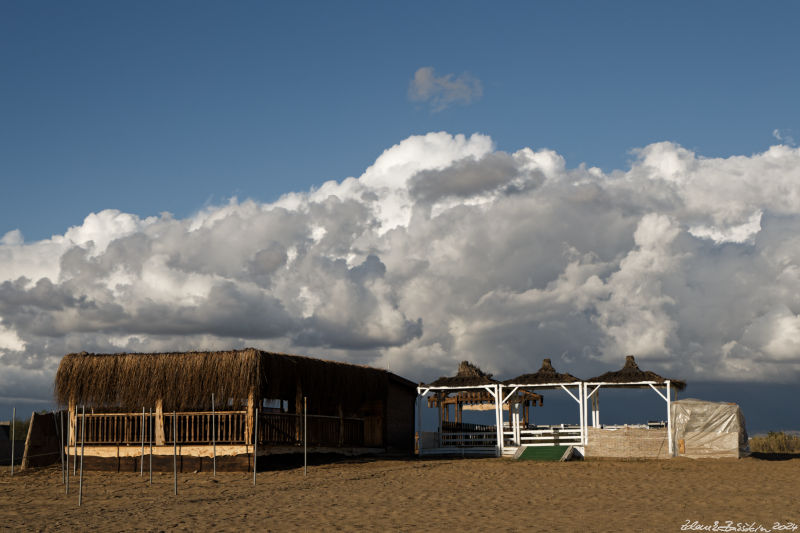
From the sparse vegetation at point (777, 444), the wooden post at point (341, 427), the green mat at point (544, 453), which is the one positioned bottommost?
the sparse vegetation at point (777, 444)

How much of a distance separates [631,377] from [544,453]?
4087 mm

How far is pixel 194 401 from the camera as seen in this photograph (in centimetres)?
2331

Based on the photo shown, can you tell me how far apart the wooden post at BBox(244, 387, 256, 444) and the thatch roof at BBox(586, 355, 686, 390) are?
12.5m

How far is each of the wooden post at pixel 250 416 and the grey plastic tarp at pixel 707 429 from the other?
45.7 feet

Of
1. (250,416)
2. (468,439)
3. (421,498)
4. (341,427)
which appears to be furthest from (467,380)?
(421,498)

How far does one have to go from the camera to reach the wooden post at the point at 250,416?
22853 mm

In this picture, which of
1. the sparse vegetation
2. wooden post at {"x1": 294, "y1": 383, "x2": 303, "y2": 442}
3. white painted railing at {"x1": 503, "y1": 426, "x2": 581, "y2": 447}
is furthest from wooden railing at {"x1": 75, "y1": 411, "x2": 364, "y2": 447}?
the sparse vegetation

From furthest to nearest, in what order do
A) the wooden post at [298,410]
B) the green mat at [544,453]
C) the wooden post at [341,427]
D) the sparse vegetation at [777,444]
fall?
the sparse vegetation at [777,444] < the wooden post at [341,427] < the green mat at [544,453] < the wooden post at [298,410]

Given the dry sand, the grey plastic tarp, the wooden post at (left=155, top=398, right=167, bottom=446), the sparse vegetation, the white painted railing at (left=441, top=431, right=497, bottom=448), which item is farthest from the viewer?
the sparse vegetation

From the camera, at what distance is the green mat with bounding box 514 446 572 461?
27312 mm

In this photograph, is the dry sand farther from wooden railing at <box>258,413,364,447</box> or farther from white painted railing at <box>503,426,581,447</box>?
white painted railing at <box>503,426,581,447</box>

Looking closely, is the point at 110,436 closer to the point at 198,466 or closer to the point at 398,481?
the point at 198,466

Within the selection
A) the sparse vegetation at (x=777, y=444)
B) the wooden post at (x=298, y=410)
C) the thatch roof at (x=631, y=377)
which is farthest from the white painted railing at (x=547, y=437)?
the sparse vegetation at (x=777, y=444)

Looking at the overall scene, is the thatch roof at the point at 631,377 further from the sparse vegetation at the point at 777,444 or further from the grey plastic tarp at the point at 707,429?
the sparse vegetation at the point at 777,444
